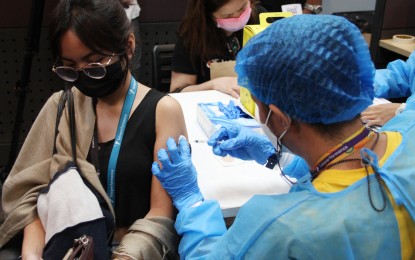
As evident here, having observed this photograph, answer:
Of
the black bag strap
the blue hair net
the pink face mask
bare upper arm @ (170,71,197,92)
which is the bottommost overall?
bare upper arm @ (170,71,197,92)

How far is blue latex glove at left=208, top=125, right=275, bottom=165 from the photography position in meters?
1.36

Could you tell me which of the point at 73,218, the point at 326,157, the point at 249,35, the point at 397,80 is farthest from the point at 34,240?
the point at 397,80

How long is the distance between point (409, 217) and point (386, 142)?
165 mm

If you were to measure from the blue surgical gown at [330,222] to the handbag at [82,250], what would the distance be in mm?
400

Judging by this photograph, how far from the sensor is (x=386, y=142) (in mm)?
867

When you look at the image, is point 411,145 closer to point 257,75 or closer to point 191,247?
point 257,75

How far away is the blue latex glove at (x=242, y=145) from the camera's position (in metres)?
1.36

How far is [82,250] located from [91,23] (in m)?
0.62

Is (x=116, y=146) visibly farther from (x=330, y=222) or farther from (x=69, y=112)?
(x=330, y=222)

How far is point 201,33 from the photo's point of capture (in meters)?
2.22

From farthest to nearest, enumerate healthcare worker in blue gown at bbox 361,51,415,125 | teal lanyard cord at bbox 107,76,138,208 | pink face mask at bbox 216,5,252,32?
pink face mask at bbox 216,5,252,32 < healthcare worker in blue gown at bbox 361,51,415,125 < teal lanyard cord at bbox 107,76,138,208

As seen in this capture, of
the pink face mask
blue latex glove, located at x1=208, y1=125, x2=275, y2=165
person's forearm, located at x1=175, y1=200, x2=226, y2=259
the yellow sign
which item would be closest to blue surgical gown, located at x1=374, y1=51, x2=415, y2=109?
the yellow sign

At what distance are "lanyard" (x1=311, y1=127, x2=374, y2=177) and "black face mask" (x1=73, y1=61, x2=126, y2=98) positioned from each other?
702 millimetres

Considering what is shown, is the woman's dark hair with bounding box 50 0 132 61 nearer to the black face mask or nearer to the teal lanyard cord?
the black face mask
